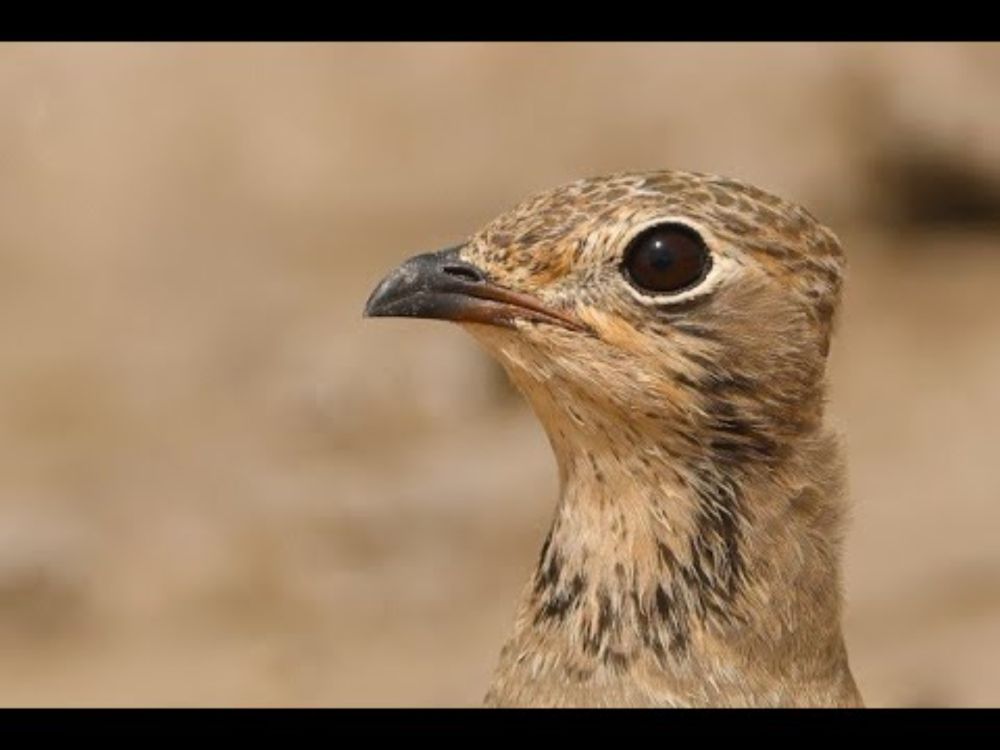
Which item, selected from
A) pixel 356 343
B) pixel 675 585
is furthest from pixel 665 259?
pixel 356 343

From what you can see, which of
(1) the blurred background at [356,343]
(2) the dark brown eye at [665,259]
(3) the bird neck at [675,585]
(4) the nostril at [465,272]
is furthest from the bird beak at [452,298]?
(1) the blurred background at [356,343]

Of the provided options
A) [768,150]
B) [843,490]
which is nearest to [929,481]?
[768,150]

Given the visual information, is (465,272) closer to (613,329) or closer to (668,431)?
(613,329)

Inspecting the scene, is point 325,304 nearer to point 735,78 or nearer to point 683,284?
point 735,78

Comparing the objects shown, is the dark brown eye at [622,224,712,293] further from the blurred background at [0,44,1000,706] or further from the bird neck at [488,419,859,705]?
the blurred background at [0,44,1000,706]

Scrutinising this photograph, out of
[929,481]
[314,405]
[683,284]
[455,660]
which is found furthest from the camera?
[314,405]

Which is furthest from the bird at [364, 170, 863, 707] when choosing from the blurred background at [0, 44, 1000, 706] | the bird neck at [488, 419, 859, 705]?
the blurred background at [0, 44, 1000, 706]
